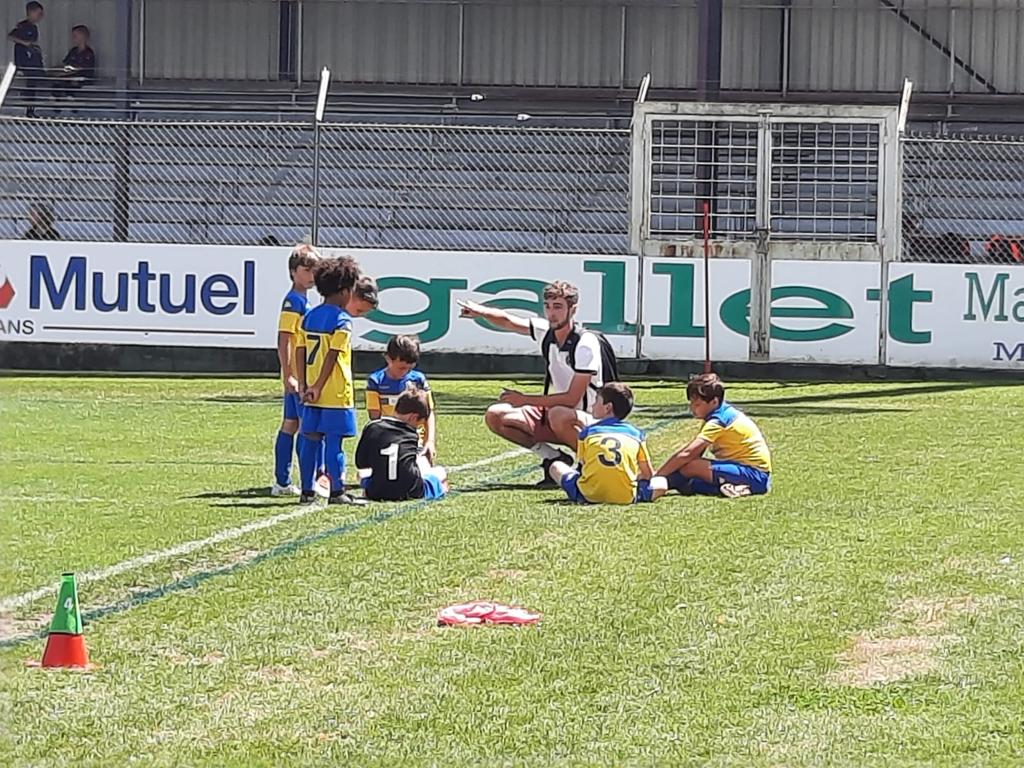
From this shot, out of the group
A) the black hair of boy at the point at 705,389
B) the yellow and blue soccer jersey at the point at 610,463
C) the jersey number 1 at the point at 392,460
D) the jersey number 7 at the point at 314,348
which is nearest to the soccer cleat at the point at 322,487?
the jersey number 1 at the point at 392,460

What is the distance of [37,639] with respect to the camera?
673 cm

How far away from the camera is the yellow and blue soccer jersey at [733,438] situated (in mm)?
11031

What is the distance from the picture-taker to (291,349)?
433 inches

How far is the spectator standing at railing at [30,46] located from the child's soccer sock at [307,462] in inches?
636

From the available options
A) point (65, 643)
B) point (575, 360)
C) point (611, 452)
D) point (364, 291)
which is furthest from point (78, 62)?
point (65, 643)

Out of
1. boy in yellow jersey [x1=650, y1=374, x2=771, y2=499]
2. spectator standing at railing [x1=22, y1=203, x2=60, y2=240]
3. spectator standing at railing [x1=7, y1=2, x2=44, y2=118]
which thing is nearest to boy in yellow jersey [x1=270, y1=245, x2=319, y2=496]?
boy in yellow jersey [x1=650, y1=374, x2=771, y2=499]

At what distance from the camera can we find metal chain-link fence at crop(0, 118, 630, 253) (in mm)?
24844

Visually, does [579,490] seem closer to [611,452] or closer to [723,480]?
[611,452]

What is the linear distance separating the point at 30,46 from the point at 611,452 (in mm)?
20041

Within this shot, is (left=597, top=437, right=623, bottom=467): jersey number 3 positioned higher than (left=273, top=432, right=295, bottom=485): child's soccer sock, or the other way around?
(left=597, top=437, right=623, bottom=467): jersey number 3

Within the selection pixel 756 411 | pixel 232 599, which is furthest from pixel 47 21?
pixel 232 599

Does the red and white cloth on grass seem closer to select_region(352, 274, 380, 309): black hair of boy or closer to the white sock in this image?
Result: select_region(352, 274, 380, 309): black hair of boy

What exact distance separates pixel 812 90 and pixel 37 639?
24697 millimetres

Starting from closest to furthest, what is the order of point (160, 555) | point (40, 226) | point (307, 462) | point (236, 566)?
point (236, 566) < point (160, 555) < point (307, 462) < point (40, 226)
